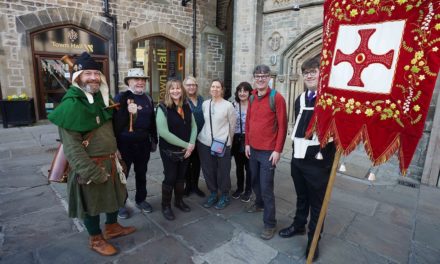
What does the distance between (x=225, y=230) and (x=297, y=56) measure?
20.3 feet

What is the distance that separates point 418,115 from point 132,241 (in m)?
2.73

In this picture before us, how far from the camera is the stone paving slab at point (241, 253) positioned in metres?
2.57

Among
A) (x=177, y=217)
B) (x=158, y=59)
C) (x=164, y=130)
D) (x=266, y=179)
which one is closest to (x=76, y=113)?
(x=164, y=130)

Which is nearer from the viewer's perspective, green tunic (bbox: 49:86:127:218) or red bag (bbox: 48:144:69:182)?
green tunic (bbox: 49:86:127:218)

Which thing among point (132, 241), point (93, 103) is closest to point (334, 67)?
point (93, 103)

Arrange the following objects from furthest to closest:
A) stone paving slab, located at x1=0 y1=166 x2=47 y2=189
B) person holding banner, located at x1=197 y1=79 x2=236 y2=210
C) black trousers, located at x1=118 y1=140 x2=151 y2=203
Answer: stone paving slab, located at x1=0 y1=166 x2=47 y2=189 < person holding banner, located at x1=197 y1=79 x2=236 y2=210 < black trousers, located at x1=118 y1=140 x2=151 y2=203

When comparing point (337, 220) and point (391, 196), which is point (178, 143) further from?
point (391, 196)

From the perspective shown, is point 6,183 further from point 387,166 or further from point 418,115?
point 387,166

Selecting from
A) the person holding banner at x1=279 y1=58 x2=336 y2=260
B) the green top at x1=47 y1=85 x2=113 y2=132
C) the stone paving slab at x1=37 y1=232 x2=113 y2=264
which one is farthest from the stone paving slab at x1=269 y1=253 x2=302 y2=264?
the green top at x1=47 y1=85 x2=113 y2=132

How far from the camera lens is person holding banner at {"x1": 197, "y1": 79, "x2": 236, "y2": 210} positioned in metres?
3.32

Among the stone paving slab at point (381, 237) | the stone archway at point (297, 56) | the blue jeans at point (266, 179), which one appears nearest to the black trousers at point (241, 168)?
the blue jeans at point (266, 179)

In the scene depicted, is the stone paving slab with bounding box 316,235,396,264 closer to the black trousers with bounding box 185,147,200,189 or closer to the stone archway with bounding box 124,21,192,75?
the black trousers with bounding box 185,147,200,189

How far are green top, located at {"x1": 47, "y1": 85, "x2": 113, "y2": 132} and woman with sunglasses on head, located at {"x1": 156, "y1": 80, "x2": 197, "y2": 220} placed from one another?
0.81 metres

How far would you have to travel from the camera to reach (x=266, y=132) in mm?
2869
